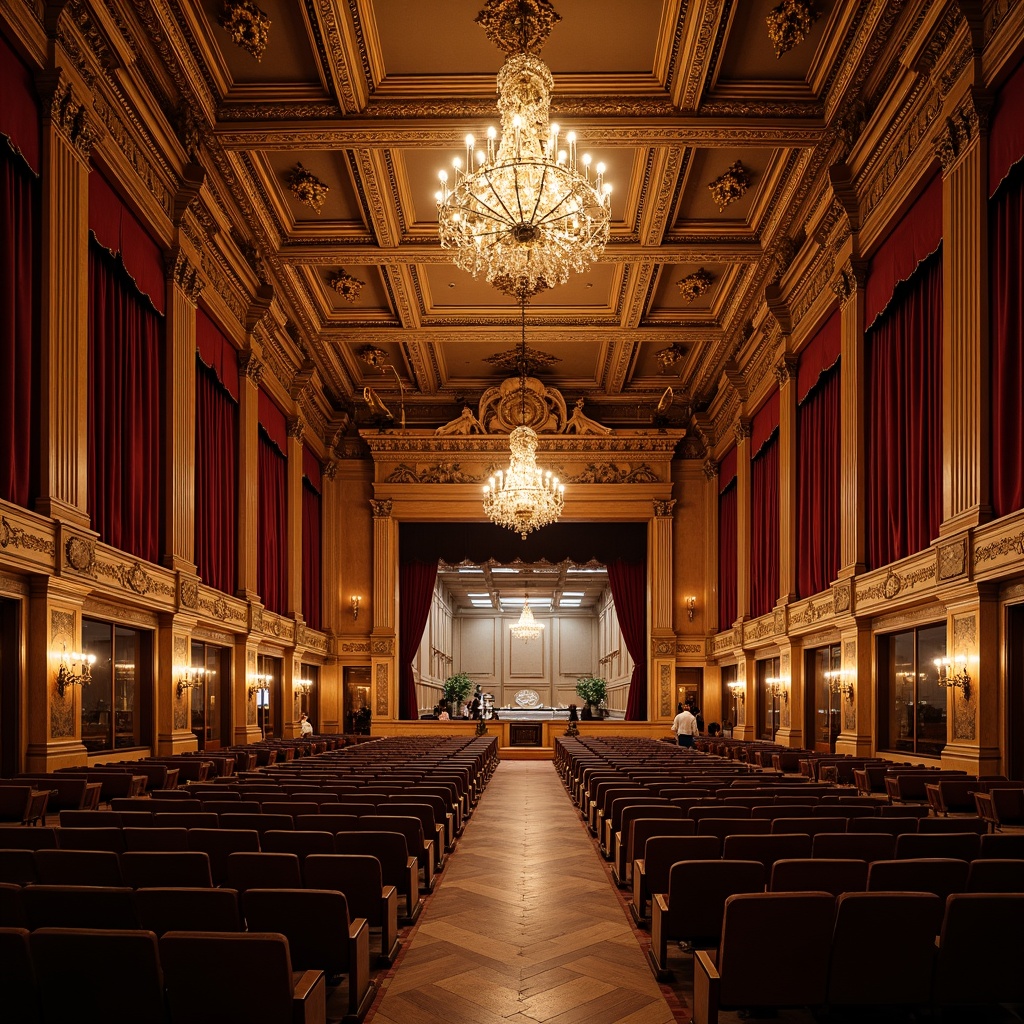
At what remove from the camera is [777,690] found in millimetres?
18781

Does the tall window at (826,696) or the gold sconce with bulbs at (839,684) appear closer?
the gold sconce with bulbs at (839,684)

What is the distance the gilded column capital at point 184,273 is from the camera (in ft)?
45.9

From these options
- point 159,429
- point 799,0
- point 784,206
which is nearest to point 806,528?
point 784,206

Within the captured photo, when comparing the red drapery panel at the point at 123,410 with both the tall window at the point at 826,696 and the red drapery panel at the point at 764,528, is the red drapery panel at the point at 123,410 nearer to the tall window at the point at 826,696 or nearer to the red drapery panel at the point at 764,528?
the tall window at the point at 826,696

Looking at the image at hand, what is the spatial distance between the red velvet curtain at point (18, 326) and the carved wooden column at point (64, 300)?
10 cm

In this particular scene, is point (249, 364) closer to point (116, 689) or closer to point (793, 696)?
point (116, 689)

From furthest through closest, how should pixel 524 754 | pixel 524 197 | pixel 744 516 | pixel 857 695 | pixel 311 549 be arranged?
pixel 524 754 → pixel 311 549 → pixel 744 516 → pixel 857 695 → pixel 524 197

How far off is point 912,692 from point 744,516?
30.4 ft

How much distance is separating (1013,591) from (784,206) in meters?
8.02

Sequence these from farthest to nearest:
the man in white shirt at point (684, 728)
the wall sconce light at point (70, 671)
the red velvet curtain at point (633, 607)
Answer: the red velvet curtain at point (633, 607) < the man in white shirt at point (684, 728) < the wall sconce light at point (70, 671)

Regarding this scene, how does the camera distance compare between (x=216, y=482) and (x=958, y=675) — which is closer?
(x=958, y=675)

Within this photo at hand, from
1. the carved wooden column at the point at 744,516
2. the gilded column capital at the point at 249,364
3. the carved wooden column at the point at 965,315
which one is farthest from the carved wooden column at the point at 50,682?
the carved wooden column at the point at 744,516

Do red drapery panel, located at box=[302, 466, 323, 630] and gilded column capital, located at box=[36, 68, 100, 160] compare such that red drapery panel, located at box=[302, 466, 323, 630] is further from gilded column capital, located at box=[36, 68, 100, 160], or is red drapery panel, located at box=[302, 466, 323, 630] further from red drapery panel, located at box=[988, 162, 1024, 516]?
red drapery panel, located at box=[988, 162, 1024, 516]

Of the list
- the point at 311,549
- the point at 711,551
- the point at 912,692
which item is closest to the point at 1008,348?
the point at 912,692
